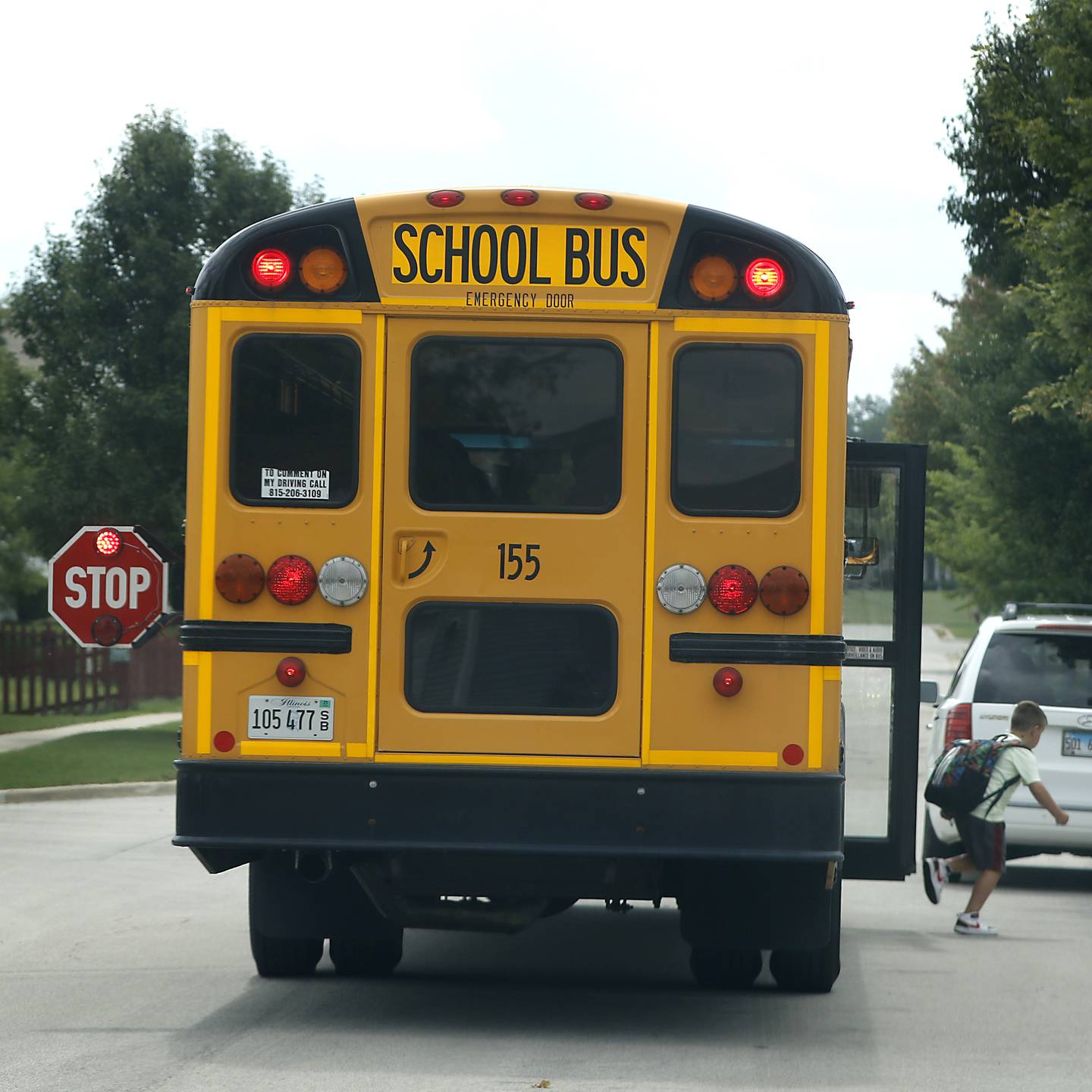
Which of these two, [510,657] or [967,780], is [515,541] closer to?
[510,657]

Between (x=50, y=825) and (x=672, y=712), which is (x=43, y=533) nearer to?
(x=50, y=825)

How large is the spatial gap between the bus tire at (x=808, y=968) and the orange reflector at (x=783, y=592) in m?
1.78

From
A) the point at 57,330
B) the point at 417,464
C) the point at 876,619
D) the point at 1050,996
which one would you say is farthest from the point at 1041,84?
the point at 57,330

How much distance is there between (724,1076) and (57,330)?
20.8 metres

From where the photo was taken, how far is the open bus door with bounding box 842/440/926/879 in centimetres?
882

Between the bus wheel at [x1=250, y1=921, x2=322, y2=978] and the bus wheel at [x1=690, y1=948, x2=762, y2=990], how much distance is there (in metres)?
1.69

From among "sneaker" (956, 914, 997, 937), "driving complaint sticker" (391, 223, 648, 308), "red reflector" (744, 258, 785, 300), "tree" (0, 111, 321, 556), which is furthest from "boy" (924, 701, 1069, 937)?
"tree" (0, 111, 321, 556)

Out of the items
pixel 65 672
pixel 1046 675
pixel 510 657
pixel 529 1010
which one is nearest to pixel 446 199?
pixel 510 657

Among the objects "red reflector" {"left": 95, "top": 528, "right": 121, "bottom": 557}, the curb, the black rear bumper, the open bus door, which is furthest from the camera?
the curb

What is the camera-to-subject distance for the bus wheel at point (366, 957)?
338 inches

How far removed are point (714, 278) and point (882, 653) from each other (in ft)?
9.49

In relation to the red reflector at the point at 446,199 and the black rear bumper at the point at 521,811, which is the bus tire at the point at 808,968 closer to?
the black rear bumper at the point at 521,811

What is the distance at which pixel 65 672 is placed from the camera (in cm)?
2902

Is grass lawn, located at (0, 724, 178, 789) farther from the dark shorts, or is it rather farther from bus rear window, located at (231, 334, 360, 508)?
bus rear window, located at (231, 334, 360, 508)
